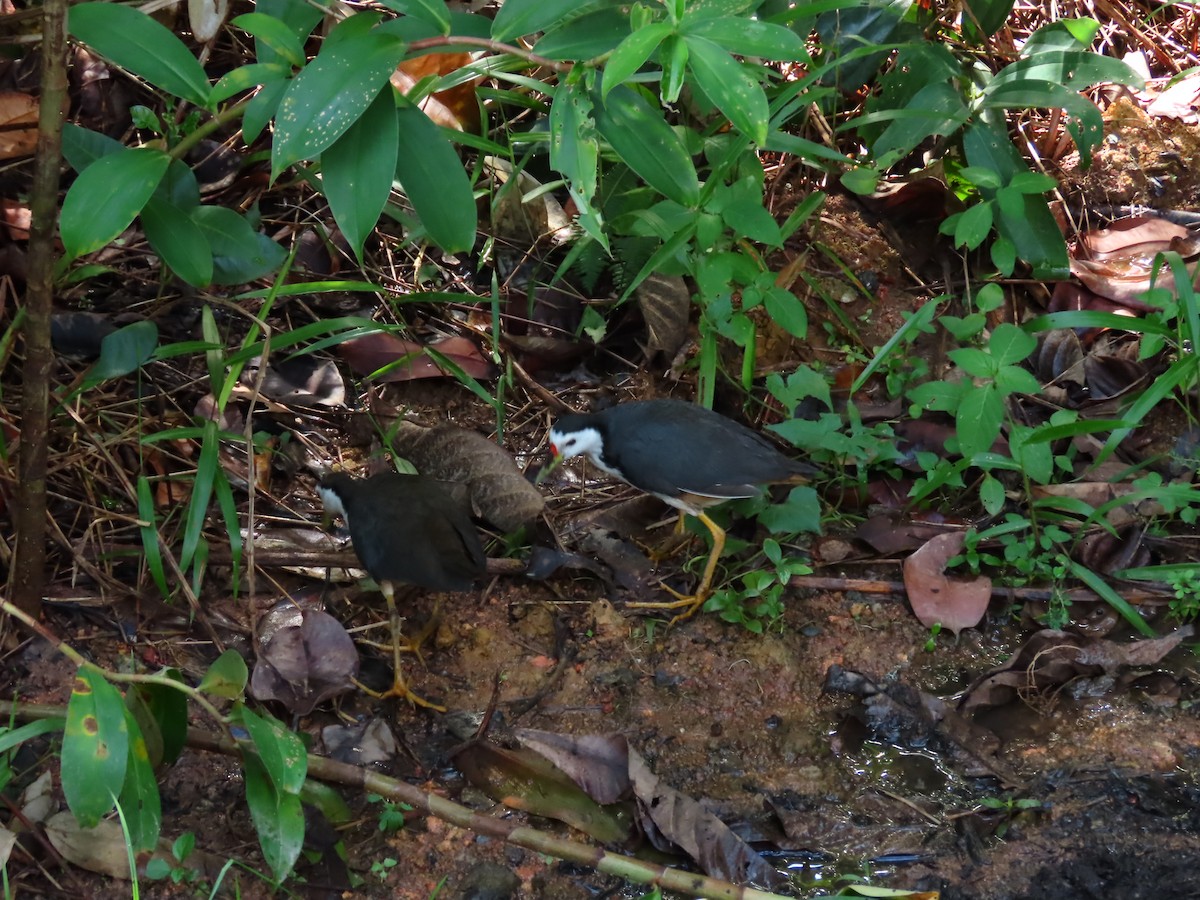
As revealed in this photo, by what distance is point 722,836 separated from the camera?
3.27m

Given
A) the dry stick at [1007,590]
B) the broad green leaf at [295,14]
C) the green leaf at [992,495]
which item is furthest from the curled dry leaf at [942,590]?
the broad green leaf at [295,14]

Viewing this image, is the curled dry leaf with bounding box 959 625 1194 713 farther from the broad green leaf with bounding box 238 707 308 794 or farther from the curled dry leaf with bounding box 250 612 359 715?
the broad green leaf with bounding box 238 707 308 794

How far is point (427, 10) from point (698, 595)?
2124mm

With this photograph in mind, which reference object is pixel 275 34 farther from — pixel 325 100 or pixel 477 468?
pixel 477 468

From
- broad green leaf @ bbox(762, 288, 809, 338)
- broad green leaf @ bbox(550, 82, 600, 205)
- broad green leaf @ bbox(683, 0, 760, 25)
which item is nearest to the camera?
broad green leaf @ bbox(683, 0, 760, 25)

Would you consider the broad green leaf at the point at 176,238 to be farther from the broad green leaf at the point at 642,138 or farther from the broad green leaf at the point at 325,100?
the broad green leaf at the point at 642,138

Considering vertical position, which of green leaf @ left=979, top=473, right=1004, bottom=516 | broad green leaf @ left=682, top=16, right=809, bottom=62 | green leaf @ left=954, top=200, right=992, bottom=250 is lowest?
green leaf @ left=979, top=473, right=1004, bottom=516

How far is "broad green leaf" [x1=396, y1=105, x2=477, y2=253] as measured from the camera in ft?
10.1

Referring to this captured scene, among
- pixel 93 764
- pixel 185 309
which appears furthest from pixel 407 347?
pixel 93 764

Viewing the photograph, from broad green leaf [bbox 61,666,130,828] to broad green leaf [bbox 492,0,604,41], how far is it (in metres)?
1.74

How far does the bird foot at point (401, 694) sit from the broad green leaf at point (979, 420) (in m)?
1.93

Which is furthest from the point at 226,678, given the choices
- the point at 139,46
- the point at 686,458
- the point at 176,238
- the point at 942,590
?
the point at 942,590

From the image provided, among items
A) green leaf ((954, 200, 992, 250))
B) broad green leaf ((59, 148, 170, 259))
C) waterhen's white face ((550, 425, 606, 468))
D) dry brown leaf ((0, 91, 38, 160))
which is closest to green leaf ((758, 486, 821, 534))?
waterhen's white face ((550, 425, 606, 468))

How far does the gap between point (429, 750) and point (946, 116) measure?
10.1ft
